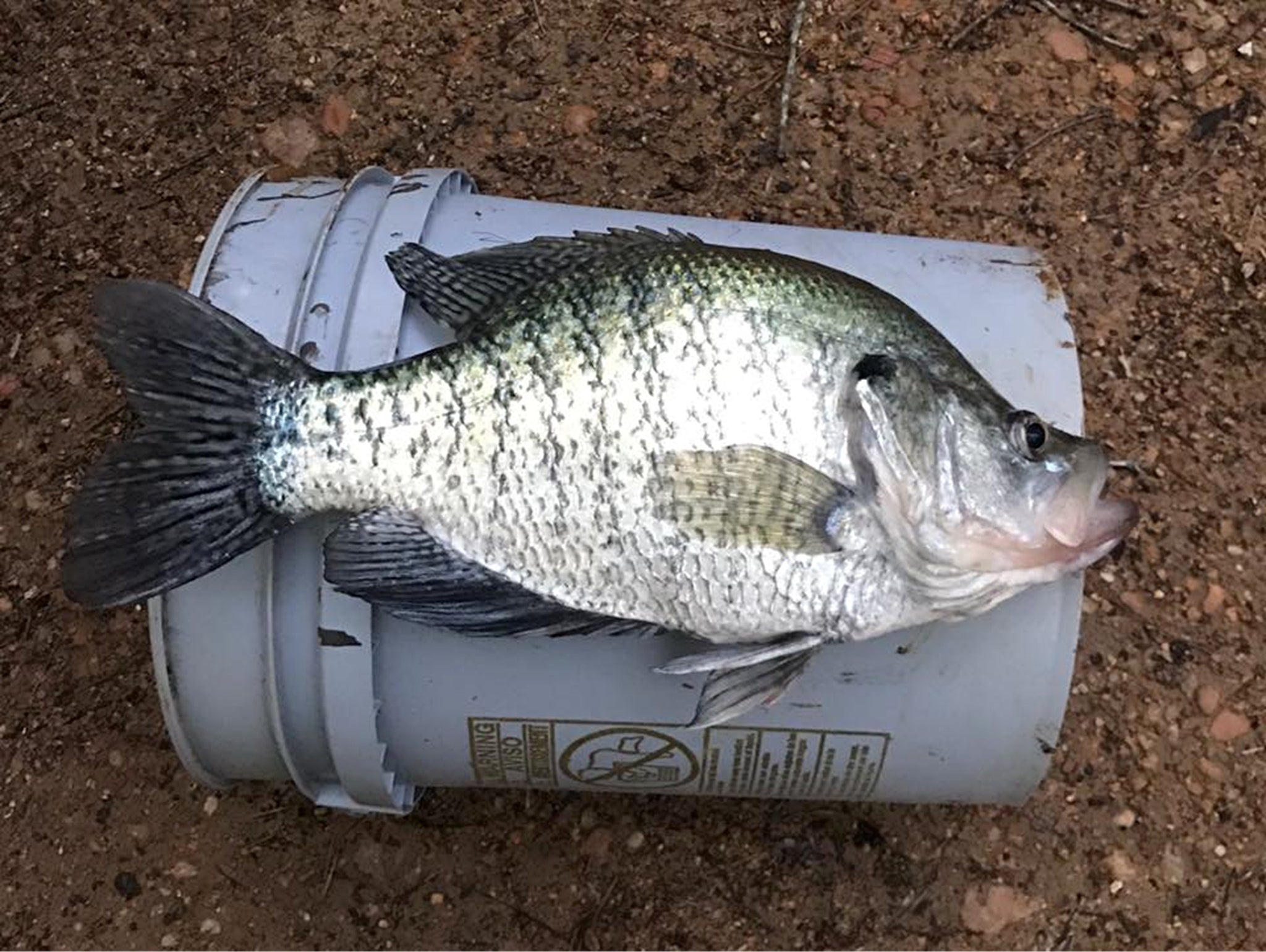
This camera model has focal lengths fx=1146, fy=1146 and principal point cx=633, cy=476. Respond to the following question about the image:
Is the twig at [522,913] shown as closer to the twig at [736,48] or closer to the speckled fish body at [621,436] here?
the speckled fish body at [621,436]

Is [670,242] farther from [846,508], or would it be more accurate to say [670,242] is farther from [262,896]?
[262,896]

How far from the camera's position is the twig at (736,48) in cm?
263

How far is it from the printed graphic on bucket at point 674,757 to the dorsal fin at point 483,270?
58cm

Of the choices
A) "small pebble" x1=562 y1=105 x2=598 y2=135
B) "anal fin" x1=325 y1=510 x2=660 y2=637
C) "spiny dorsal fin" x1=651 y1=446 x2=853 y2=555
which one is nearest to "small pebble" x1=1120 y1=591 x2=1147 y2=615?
"spiny dorsal fin" x1=651 y1=446 x2=853 y2=555

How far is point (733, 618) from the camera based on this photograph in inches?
58.5

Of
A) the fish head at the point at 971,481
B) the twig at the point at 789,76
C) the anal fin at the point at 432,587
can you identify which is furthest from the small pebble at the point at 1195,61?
the anal fin at the point at 432,587

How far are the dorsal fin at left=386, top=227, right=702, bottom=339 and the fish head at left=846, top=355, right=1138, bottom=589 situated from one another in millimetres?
395

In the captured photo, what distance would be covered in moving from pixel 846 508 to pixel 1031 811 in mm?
1083

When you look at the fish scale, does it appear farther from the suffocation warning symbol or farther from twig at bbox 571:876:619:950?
twig at bbox 571:876:619:950

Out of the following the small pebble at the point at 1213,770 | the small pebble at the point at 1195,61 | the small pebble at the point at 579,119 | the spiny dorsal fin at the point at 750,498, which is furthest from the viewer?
the small pebble at the point at 1195,61

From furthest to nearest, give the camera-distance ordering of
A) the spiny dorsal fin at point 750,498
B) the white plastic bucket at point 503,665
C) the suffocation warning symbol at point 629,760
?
the suffocation warning symbol at point 629,760
the white plastic bucket at point 503,665
the spiny dorsal fin at point 750,498

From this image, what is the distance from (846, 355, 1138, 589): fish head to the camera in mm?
1461

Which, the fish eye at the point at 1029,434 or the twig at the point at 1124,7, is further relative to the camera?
the twig at the point at 1124,7

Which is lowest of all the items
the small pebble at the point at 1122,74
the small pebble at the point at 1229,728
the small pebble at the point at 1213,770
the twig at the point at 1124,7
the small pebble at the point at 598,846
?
the small pebble at the point at 598,846
